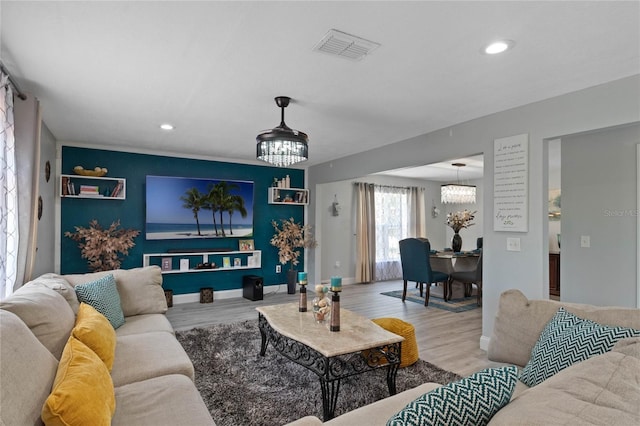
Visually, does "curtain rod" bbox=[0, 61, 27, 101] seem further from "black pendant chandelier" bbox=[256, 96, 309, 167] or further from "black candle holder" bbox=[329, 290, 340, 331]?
"black candle holder" bbox=[329, 290, 340, 331]

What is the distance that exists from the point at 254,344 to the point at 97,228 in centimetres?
299

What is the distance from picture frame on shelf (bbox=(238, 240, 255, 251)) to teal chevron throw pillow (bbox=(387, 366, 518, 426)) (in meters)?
5.33

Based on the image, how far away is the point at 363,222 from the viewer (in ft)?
25.0

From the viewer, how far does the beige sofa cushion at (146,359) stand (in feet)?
6.53

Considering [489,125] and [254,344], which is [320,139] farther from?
[254,344]

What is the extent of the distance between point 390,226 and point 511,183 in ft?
16.3

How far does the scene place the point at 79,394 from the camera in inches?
50.3

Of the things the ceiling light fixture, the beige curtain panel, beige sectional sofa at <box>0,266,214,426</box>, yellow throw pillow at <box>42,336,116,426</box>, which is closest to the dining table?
the ceiling light fixture

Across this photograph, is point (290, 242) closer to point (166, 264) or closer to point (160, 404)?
point (166, 264)

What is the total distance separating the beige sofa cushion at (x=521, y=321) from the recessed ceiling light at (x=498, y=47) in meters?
1.46

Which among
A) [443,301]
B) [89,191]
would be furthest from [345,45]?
[443,301]

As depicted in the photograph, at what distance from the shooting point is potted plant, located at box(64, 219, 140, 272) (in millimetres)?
4656

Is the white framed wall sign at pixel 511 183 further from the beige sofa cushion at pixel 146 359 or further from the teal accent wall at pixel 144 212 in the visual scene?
the teal accent wall at pixel 144 212

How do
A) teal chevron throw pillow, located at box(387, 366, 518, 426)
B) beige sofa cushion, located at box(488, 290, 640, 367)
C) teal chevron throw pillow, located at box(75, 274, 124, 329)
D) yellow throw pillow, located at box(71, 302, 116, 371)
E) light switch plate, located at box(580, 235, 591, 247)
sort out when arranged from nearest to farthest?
teal chevron throw pillow, located at box(387, 366, 518, 426) < beige sofa cushion, located at box(488, 290, 640, 367) < yellow throw pillow, located at box(71, 302, 116, 371) < teal chevron throw pillow, located at box(75, 274, 124, 329) < light switch plate, located at box(580, 235, 591, 247)
